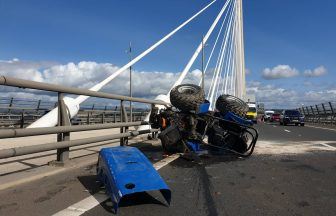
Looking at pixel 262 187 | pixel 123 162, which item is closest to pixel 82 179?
pixel 123 162

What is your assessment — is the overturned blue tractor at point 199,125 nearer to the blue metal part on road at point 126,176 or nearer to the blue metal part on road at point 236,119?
the blue metal part on road at point 236,119

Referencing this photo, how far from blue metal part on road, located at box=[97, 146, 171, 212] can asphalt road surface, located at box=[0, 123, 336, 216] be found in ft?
0.59

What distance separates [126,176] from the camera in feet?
15.8

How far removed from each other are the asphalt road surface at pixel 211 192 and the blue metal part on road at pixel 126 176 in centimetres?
18

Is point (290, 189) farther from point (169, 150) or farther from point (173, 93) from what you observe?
point (173, 93)

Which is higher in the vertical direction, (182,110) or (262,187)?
(182,110)

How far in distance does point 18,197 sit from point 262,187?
315 cm

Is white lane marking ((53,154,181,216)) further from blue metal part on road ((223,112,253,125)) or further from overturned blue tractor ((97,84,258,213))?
blue metal part on road ((223,112,253,125))

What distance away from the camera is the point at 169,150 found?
9.41 metres

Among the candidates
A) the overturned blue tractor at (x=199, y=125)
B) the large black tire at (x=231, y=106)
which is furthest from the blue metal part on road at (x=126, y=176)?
the large black tire at (x=231, y=106)

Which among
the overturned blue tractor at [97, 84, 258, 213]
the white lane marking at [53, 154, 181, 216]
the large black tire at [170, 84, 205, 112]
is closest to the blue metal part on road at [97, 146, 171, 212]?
the white lane marking at [53, 154, 181, 216]

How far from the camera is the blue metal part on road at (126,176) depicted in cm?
461

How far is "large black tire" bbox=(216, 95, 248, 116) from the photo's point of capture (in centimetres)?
1030

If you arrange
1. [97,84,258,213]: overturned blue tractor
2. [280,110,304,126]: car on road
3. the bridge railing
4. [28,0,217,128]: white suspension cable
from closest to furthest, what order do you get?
1. the bridge railing
2. [97,84,258,213]: overturned blue tractor
3. [28,0,217,128]: white suspension cable
4. [280,110,304,126]: car on road
